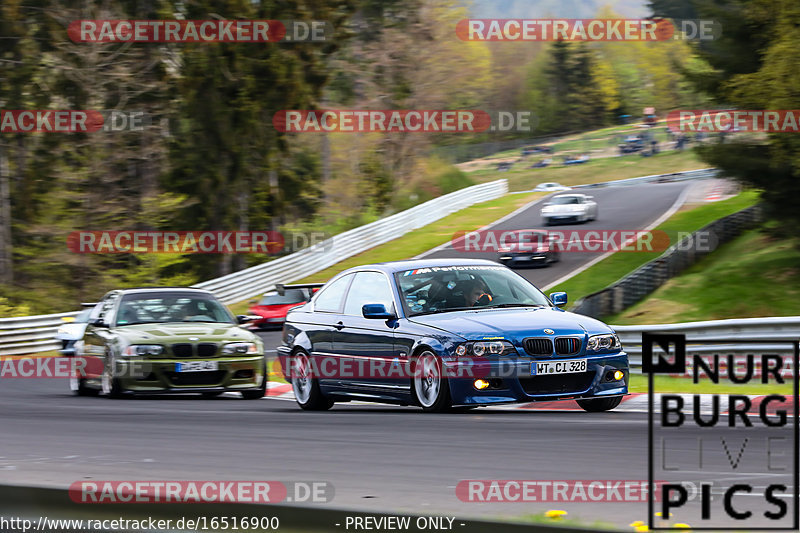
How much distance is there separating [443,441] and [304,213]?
148ft

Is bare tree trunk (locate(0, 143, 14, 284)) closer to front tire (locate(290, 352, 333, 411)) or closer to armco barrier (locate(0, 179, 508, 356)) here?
armco barrier (locate(0, 179, 508, 356))

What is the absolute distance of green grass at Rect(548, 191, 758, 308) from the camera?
1223 inches

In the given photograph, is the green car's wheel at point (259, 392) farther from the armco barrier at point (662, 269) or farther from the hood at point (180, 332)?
the armco barrier at point (662, 269)

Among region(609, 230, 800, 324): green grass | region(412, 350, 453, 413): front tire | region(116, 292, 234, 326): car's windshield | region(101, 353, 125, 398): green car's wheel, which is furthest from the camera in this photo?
region(609, 230, 800, 324): green grass

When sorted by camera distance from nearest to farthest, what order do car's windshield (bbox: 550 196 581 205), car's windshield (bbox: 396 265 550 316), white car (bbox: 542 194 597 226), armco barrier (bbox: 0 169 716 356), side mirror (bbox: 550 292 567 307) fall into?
1. car's windshield (bbox: 396 265 550 316)
2. side mirror (bbox: 550 292 567 307)
3. armco barrier (bbox: 0 169 716 356)
4. white car (bbox: 542 194 597 226)
5. car's windshield (bbox: 550 196 581 205)

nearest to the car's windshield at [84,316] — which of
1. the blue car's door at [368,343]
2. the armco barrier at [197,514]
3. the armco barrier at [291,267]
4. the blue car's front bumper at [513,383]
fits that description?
the armco barrier at [291,267]

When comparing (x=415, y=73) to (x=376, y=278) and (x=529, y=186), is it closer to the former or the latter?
(x=529, y=186)

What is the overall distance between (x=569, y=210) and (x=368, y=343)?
32.7m

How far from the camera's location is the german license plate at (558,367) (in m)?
9.84

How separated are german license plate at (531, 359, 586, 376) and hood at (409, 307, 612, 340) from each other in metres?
0.26

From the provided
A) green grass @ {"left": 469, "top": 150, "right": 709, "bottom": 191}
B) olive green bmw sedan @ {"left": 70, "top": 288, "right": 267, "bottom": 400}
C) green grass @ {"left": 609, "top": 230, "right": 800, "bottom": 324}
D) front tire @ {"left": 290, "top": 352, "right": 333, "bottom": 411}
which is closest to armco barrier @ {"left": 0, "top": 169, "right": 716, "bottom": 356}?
green grass @ {"left": 609, "top": 230, "right": 800, "bottom": 324}

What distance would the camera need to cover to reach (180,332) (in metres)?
14.1

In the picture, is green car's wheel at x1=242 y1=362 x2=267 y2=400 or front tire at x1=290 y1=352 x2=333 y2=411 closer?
front tire at x1=290 y1=352 x2=333 y2=411

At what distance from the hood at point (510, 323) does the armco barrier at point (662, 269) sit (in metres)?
10.8
